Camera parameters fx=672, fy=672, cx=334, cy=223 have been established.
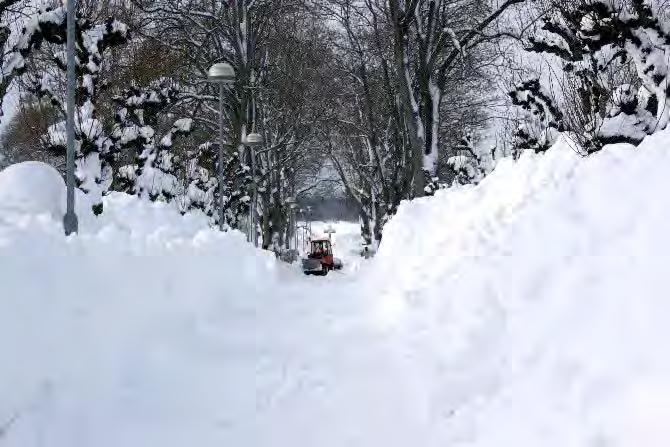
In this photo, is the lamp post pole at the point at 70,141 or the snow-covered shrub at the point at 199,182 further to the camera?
the snow-covered shrub at the point at 199,182

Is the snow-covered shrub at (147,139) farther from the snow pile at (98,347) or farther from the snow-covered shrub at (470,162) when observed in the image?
the snow-covered shrub at (470,162)

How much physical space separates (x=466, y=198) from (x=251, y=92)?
17894 mm

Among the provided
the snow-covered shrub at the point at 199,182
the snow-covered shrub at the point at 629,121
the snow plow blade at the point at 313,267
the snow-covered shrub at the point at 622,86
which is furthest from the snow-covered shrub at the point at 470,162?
the snow-covered shrub at the point at 629,121

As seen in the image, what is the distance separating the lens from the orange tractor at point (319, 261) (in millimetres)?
41688

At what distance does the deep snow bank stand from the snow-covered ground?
0.04 feet

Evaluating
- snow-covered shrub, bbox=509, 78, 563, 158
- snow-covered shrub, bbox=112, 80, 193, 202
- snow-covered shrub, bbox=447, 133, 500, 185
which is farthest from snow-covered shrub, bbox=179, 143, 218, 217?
snow-covered shrub, bbox=509, 78, 563, 158

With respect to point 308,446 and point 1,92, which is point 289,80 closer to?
point 1,92

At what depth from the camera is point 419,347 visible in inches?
255

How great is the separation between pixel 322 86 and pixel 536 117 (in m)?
13.7

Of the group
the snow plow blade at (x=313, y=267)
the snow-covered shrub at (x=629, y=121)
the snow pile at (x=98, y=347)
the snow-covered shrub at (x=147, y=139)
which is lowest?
the snow plow blade at (x=313, y=267)

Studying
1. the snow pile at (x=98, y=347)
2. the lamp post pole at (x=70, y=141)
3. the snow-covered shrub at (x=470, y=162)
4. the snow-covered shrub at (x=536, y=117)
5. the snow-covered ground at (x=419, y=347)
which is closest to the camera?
the snow-covered ground at (x=419, y=347)

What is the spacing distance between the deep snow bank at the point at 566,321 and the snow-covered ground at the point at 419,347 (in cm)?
1

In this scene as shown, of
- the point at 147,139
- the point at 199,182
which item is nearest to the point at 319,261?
the point at 199,182

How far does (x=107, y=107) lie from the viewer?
23750 mm
